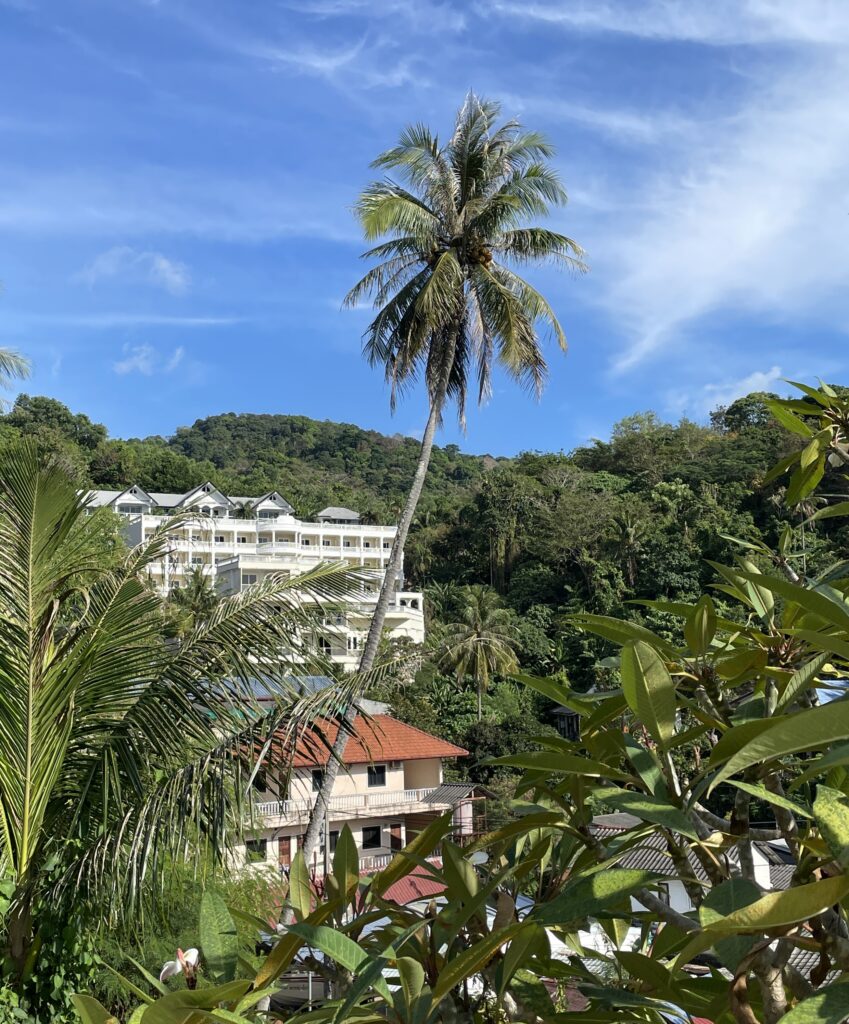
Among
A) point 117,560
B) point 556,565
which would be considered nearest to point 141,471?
point 556,565

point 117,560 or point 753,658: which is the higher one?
point 117,560

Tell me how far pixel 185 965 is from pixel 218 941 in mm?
265

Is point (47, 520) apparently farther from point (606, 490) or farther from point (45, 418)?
point (45, 418)

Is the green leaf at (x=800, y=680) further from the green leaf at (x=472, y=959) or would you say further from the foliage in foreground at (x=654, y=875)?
the green leaf at (x=472, y=959)

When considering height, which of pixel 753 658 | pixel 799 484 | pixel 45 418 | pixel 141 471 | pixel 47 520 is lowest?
pixel 753 658

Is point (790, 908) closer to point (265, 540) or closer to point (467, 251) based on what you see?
point (467, 251)

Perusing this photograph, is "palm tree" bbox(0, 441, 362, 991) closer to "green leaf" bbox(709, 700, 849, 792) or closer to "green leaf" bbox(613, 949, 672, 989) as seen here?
"green leaf" bbox(613, 949, 672, 989)

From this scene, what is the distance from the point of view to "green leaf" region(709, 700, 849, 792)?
63cm

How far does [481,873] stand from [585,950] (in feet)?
0.55

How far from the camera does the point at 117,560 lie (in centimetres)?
604

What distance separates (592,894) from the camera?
88cm

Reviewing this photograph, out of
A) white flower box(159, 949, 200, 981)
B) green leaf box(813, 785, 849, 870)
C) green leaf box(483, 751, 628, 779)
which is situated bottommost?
white flower box(159, 949, 200, 981)

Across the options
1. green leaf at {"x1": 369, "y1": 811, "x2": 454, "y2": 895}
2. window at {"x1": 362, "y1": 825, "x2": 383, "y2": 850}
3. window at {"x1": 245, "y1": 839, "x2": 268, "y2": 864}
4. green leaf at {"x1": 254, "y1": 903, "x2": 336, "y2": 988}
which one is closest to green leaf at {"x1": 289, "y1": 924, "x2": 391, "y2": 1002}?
green leaf at {"x1": 254, "y1": 903, "x2": 336, "y2": 988}

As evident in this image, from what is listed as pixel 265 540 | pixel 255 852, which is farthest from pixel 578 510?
pixel 255 852
